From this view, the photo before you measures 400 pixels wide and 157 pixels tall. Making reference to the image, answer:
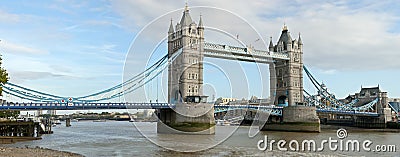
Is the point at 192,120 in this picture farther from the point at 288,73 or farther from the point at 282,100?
the point at 282,100

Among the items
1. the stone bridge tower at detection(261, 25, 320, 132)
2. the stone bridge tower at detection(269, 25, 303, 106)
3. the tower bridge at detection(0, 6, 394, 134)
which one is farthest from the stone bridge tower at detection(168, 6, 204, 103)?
the stone bridge tower at detection(269, 25, 303, 106)

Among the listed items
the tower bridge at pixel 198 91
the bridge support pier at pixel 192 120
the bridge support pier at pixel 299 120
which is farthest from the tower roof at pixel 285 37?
the bridge support pier at pixel 192 120

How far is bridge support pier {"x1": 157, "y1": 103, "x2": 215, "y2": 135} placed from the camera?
4041 centimetres

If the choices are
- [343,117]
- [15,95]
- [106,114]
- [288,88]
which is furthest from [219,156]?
[106,114]

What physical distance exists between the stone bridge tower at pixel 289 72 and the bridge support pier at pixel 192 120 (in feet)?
64.6

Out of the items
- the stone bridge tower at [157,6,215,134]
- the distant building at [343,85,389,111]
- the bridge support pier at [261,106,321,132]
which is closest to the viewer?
the stone bridge tower at [157,6,215,134]

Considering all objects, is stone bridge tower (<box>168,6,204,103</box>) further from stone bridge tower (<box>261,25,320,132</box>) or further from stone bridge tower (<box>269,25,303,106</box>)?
stone bridge tower (<box>269,25,303,106</box>)

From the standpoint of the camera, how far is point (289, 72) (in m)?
58.8

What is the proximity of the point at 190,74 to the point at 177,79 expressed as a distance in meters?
1.68

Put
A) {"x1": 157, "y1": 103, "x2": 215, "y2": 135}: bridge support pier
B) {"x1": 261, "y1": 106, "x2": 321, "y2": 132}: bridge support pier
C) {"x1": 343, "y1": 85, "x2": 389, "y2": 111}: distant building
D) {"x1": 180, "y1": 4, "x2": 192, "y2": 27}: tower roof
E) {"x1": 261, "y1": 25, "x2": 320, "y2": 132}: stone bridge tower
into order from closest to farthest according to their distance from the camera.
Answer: {"x1": 157, "y1": 103, "x2": 215, "y2": 135}: bridge support pier → {"x1": 180, "y1": 4, "x2": 192, "y2": 27}: tower roof → {"x1": 261, "y1": 106, "x2": 321, "y2": 132}: bridge support pier → {"x1": 261, "y1": 25, "x2": 320, "y2": 132}: stone bridge tower → {"x1": 343, "y1": 85, "x2": 389, "y2": 111}: distant building

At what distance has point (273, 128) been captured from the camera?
174 feet

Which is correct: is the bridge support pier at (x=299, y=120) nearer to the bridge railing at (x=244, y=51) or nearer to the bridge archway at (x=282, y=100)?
the bridge archway at (x=282, y=100)

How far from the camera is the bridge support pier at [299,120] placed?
48781 millimetres

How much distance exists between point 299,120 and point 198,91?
1266 cm
